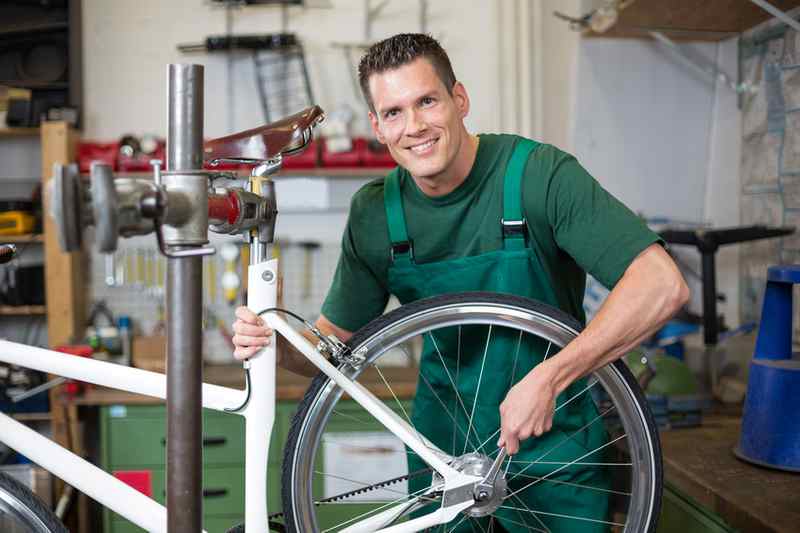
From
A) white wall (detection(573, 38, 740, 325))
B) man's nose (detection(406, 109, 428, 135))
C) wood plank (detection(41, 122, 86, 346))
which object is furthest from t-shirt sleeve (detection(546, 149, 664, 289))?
wood plank (detection(41, 122, 86, 346))

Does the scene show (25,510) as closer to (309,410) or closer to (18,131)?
(309,410)

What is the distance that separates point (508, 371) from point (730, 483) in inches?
18.3

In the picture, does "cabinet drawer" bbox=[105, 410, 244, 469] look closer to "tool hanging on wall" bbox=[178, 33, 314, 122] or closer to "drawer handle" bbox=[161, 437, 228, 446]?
"drawer handle" bbox=[161, 437, 228, 446]

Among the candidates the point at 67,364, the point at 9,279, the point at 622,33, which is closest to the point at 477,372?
the point at 67,364

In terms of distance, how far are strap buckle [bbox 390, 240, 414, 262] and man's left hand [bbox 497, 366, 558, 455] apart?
0.36 meters

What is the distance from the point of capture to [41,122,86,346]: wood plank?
121 inches

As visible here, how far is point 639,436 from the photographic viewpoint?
120 cm

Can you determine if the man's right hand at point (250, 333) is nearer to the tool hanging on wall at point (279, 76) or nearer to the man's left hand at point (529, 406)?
the man's left hand at point (529, 406)

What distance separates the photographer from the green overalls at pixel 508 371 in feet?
4.29

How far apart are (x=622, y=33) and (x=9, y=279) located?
2553 millimetres

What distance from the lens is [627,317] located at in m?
1.13

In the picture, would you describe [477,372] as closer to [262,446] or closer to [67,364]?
[262,446]

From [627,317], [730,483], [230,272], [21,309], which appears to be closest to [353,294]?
[627,317]

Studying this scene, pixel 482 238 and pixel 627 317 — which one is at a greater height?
pixel 482 238
